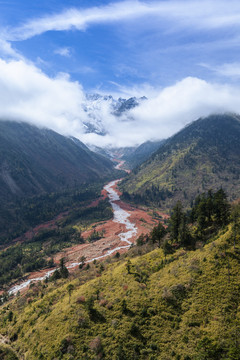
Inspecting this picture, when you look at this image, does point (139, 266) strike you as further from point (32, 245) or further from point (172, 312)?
point (32, 245)

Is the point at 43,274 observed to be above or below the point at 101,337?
below

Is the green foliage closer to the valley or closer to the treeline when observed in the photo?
Result: the treeline

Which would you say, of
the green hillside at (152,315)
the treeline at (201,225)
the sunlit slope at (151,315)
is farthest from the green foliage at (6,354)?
the treeline at (201,225)

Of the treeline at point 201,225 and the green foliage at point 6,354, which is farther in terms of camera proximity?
the treeline at point 201,225

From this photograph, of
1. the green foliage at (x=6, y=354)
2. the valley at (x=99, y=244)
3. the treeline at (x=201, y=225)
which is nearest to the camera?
the green foliage at (x=6, y=354)

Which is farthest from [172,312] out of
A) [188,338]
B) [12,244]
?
[12,244]

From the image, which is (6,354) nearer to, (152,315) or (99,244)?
(152,315)

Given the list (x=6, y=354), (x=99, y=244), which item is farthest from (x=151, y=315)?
(x=99, y=244)

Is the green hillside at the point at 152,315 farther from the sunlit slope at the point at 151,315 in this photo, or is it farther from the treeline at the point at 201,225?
the treeline at the point at 201,225

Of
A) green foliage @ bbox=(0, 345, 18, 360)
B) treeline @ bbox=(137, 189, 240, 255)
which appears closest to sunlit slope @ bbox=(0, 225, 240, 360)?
green foliage @ bbox=(0, 345, 18, 360)
